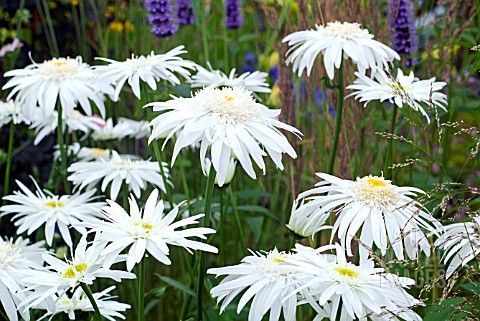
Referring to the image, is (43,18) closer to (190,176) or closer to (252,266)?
(190,176)

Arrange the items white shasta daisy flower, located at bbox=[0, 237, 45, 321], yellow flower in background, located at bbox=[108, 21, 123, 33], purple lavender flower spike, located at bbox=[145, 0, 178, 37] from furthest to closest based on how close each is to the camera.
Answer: yellow flower in background, located at bbox=[108, 21, 123, 33] → purple lavender flower spike, located at bbox=[145, 0, 178, 37] → white shasta daisy flower, located at bbox=[0, 237, 45, 321]

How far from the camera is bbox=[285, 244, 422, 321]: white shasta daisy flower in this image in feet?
3.77

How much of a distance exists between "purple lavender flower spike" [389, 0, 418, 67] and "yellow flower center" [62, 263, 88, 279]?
1.25m

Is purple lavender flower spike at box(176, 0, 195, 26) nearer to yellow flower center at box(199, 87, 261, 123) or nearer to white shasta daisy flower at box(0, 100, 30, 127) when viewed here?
white shasta daisy flower at box(0, 100, 30, 127)

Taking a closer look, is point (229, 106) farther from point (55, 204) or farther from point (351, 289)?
point (55, 204)

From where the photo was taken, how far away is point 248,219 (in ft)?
7.33

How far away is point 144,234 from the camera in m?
1.25

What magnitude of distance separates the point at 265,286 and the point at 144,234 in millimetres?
212

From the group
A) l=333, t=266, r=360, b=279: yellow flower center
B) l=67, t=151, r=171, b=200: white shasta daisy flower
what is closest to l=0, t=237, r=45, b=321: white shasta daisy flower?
l=67, t=151, r=171, b=200: white shasta daisy flower

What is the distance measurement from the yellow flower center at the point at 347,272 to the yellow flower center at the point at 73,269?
0.43 metres

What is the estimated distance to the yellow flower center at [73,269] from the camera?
1302mm

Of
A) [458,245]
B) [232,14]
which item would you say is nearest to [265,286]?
[458,245]

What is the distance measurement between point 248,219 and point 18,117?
72 centimetres

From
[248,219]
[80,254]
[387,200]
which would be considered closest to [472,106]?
[248,219]
